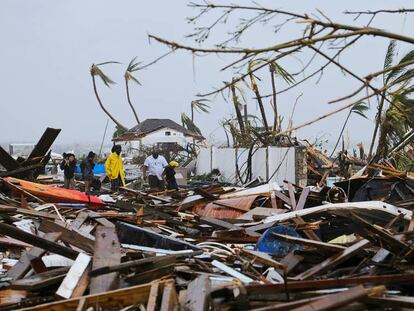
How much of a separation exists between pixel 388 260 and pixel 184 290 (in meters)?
1.44

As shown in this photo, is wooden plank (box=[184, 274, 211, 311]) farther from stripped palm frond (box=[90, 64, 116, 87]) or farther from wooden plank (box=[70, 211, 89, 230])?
stripped palm frond (box=[90, 64, 116, 87])

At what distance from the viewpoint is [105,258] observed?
3902mm

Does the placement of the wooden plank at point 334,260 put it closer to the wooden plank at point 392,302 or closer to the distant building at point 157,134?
the wooden plank at point 392,302

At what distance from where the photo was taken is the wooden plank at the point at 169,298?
10.7ft

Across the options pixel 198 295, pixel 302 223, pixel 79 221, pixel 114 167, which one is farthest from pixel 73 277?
pixel 114 167

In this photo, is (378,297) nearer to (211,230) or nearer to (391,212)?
(391,212)

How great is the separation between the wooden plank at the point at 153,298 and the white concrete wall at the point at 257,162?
1257cm

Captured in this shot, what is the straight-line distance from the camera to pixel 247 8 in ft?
10.9

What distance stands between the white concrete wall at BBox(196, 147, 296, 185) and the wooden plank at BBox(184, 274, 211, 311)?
490 inches

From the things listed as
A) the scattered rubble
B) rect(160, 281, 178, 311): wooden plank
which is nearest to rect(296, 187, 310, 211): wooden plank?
the scattered rubble

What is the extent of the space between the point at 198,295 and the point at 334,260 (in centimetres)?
110

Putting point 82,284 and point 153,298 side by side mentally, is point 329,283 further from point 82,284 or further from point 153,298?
point 82,284

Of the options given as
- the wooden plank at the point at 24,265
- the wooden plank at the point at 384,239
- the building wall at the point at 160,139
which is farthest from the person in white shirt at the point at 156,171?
the building wall at the point at 160,139

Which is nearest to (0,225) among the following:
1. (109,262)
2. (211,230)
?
(109,262)
